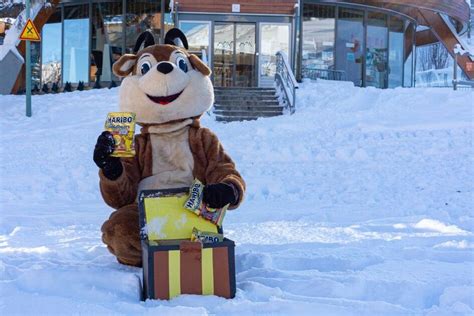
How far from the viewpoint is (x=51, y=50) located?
2364cm

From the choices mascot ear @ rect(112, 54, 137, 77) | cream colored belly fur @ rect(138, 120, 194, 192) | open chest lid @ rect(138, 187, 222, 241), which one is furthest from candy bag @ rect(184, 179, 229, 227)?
mascot ear @ rect(112, 54, 137, 77)

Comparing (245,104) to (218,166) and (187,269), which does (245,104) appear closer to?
(218,166)

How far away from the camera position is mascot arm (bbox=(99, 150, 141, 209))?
380 centimetres

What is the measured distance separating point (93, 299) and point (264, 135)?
784cm

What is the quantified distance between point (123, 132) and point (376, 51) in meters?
20.5

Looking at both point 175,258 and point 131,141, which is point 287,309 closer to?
point 175,258

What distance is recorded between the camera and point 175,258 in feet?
11.1

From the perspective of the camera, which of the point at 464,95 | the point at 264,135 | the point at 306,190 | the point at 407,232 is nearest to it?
the point at 407,232

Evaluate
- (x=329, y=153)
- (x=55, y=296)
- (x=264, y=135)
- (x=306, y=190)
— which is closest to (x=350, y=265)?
(x=55, y=296)

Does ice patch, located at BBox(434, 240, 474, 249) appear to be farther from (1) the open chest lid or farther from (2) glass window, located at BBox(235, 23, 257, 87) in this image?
(2) glass window, located at BBox(235, 23, 257, 87)

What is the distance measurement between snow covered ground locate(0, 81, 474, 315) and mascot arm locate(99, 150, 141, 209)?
420 millimetres

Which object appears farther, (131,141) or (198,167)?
(198,167)

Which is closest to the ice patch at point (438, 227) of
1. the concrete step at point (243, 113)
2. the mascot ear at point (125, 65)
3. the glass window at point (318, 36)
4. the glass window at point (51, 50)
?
the mascot ear at point (125, 65)

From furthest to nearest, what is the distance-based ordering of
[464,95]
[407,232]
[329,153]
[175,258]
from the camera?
[464,95] → [329,153] → [407,232] → [175,258]
